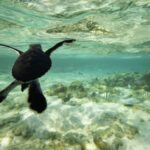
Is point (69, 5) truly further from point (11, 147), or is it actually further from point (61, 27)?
point (11, 147)

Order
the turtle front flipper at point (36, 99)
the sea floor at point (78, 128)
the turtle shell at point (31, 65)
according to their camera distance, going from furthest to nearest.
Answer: the sea floor at point (78, 128), the turtle shell at point (31, 65), the turtle front flipper at point (36, 99)

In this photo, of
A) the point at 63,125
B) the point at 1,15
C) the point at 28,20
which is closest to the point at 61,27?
the point at 28,20

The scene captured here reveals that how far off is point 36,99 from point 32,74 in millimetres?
507

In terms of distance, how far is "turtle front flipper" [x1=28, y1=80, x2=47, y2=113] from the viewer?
3.75 meters

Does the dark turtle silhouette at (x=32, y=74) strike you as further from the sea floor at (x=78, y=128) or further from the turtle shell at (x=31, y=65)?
the sea floor at (x=78, y=128)

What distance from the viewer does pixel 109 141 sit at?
306 inches

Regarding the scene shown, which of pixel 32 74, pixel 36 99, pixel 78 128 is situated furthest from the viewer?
pixel 78 128

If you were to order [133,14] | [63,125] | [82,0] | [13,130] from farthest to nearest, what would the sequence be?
[133,14] < [82,0] < [63,125] < [13,130]

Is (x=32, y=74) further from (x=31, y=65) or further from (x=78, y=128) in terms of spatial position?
(x=78, y=128)

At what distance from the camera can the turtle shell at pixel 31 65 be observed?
404 centimetres

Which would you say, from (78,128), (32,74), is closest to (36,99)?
(32,74)

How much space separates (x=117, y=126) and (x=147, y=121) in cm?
133

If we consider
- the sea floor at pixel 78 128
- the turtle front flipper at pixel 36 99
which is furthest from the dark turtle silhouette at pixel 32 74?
the sea floor at pixel 78 128

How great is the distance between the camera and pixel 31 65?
4.25 m
